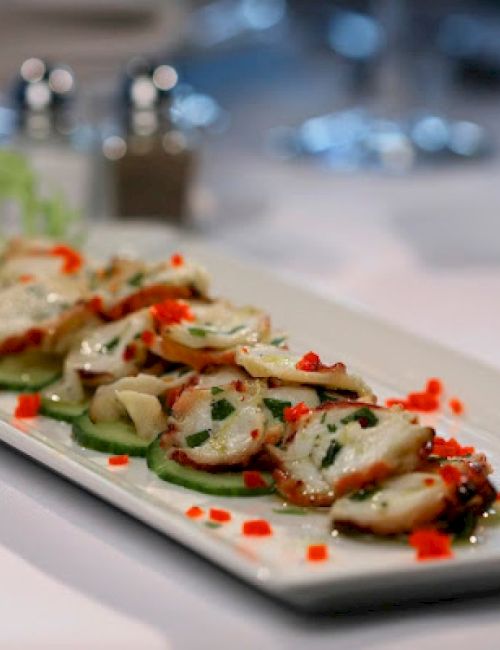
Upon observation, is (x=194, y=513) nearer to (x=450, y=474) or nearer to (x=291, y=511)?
(x=291, y=511)

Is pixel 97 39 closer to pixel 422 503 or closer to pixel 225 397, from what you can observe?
pixel 225 397

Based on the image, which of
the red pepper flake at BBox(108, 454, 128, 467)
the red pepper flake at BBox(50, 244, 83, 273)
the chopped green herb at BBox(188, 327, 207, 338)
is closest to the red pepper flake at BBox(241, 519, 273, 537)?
the red pepper flake at BBox(108, 454, 128, 467)

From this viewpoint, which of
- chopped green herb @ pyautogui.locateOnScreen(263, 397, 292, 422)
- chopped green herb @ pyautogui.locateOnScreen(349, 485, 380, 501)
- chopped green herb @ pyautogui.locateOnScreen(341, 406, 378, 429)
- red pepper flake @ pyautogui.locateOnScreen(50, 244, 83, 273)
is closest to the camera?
chopped green herb @ pyautogui.locateOnScreen(349, 485, 380, 501)

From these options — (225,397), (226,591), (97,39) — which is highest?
(97,39)

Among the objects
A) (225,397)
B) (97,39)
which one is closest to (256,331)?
(225,397)

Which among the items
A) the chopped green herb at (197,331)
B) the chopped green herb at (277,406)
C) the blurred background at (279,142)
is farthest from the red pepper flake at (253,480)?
the blurred background at (279,142)

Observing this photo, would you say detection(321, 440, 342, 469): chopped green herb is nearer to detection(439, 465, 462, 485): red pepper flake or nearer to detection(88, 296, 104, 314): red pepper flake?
detection(439, 465, 462, 485): red pepper flake
